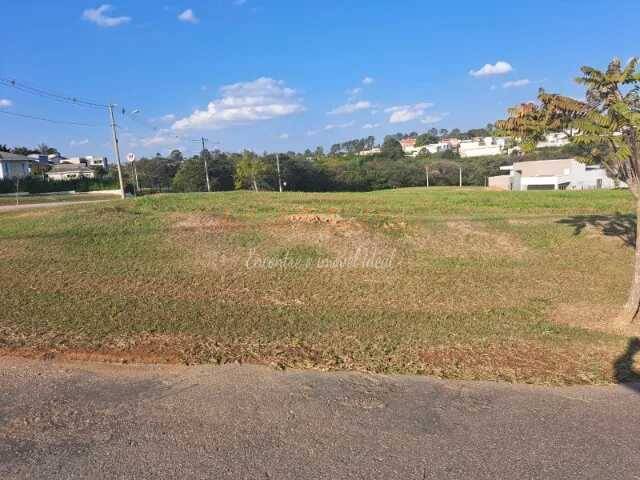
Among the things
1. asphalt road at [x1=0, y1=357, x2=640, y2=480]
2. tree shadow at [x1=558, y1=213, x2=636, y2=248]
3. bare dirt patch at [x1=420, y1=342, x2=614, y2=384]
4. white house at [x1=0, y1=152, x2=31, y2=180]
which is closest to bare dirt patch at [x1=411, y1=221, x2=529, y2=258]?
tree shadow at [x1=558, y1=213, x2=636, y2=248]

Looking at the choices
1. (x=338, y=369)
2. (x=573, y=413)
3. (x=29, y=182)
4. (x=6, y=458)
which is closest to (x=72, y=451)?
(x=6, y=458)

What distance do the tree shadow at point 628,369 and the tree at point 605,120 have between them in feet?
3.97

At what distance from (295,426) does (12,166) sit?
228ft

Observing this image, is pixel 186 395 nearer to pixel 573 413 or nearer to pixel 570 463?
pixel 570 463

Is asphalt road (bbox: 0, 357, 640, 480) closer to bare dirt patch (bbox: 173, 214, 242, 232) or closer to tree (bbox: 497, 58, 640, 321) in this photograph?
tree (bbox: 497, 58, 640, 321)

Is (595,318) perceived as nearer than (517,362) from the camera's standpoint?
No

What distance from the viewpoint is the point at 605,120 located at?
649cm

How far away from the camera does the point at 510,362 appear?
5.54 m

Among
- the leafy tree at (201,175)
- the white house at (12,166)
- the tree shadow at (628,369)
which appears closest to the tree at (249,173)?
the leafy tree at (201,175)

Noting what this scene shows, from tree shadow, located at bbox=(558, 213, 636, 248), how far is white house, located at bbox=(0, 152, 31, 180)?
61021 millimetres

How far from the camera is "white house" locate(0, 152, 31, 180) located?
57188 millimetres

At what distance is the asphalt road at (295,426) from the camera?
10.6 ft

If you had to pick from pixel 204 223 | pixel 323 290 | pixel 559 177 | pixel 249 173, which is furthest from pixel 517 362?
pixel 559 177

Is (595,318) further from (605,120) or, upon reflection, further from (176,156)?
(176,156)
